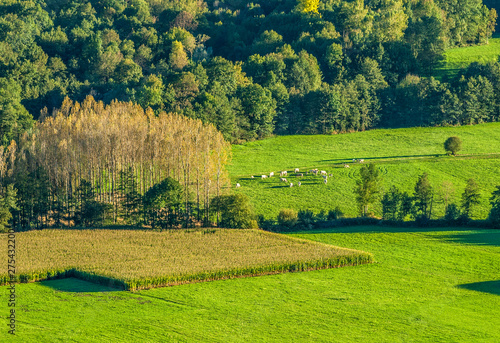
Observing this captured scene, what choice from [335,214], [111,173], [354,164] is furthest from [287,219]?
[354,164]

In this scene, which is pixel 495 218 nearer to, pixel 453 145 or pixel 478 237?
pixel 478 237

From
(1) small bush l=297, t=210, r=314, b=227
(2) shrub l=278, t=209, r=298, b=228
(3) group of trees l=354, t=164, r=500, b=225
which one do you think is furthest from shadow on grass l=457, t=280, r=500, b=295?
(1) small bush l=297, t=210, r=314, b=227

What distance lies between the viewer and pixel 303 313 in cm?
6619

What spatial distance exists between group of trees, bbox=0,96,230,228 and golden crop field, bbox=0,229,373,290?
7496mm

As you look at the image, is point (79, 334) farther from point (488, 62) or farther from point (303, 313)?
point (488, 62)

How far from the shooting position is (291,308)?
222 feet

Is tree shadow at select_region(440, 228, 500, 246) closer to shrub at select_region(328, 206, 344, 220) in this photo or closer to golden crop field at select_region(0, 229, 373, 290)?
shrub at select_region(328, 206, 344, 220)

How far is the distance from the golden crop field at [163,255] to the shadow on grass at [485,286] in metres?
13.5

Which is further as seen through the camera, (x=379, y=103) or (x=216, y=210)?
(x=379, y=103)

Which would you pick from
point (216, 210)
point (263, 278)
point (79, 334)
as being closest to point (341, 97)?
point (216, 210)

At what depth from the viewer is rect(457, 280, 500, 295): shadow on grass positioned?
76.1m

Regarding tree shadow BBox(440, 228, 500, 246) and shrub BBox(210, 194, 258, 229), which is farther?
shrub BBox(210, 194, 258, 229)

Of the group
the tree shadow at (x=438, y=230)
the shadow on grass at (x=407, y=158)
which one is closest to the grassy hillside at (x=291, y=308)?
the tree shadow at (x=438, y=230)

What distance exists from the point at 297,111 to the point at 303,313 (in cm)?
10967
